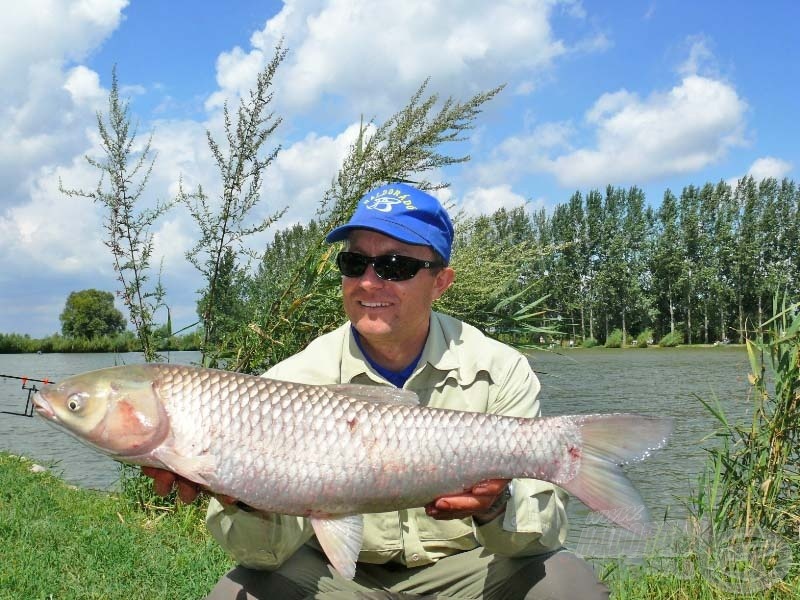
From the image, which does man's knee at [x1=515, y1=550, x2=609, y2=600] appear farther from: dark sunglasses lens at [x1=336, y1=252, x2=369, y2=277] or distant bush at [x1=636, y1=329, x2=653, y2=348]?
distant bush at [x1=636, y1=329, x2=653, y2=348]

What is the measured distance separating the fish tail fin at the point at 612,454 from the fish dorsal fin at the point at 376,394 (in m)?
0.58

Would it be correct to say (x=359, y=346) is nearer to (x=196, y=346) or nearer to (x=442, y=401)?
(x=442, y=401)

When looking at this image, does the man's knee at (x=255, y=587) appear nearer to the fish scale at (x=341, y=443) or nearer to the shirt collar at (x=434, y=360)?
the fish scale at (x=341, y=443)

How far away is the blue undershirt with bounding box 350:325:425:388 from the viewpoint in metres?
3.22

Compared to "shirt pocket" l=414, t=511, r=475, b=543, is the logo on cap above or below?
above

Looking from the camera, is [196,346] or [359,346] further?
[196,346]

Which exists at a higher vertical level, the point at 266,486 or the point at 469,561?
the point at 266,486

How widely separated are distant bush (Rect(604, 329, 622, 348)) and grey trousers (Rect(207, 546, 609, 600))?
47.3 metres

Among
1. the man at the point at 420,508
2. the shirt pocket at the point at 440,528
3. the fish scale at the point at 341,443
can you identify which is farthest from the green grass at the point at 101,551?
the fish scale at the point at 341,443

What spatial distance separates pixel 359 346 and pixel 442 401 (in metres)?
0.43

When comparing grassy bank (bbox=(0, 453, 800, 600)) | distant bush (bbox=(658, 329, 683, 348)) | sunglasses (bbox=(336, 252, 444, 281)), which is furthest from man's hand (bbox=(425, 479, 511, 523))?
distant bush (bbox=(658, 329, 683, 348))

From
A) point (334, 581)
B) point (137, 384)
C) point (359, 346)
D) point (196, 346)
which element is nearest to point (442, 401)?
point (359, 346)

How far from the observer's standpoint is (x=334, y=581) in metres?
2.95

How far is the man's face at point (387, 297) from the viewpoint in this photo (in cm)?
308
